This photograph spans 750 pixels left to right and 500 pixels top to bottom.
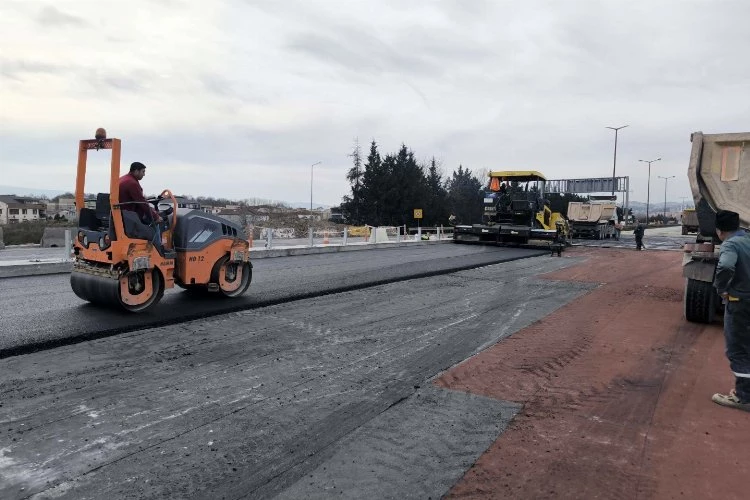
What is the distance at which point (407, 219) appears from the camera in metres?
47.2

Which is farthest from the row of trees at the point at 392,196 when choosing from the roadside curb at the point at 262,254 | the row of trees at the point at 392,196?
the roadside curb at the point at 262,254

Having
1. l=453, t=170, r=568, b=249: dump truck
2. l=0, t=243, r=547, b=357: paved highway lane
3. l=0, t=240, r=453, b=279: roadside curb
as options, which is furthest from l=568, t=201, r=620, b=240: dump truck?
l=0, t=243, r=547, b=357: paved highway lane

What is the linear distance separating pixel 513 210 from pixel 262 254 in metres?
11.0

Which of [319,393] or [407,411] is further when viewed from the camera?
[319,393]

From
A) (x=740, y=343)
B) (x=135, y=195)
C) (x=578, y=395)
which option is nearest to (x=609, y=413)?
(x=578, y=395)

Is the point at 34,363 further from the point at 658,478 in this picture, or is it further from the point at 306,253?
the point at 306,253

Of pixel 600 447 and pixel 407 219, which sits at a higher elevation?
pixel 407 219

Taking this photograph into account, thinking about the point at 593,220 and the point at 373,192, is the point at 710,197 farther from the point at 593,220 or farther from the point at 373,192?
the point at 373,192

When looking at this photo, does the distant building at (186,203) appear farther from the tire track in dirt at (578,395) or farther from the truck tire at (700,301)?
the truck tire at (700,301)

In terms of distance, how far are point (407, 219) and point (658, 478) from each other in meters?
44.4

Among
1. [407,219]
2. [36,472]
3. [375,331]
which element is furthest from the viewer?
[407,219]

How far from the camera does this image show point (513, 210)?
2145 centimetres

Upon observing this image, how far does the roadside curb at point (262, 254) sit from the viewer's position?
10.3m

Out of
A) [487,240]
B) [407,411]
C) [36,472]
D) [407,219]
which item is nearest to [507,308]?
[407,411]
